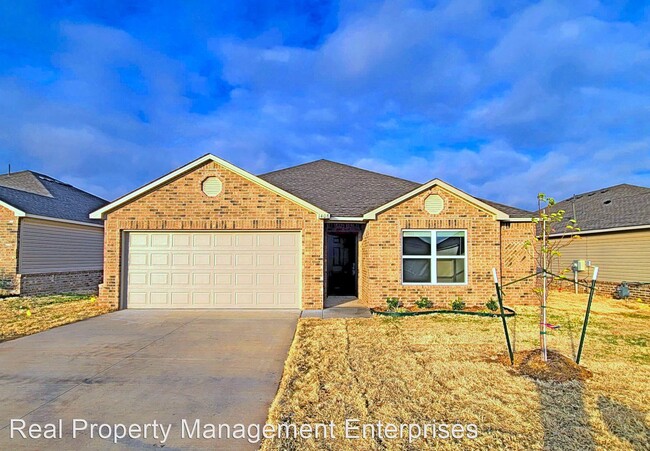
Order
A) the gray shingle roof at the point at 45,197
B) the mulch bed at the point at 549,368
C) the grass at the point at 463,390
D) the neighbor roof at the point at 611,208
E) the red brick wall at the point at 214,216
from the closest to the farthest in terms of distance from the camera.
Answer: the grass at the point at 463,390 → the mulch bed at the point at 549,368 → the red brick wall at the point at 214,216 → the neighbor roof at the point at 611,208 → the gray shingle roof at the point at 45,197

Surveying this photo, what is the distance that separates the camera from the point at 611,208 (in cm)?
1808

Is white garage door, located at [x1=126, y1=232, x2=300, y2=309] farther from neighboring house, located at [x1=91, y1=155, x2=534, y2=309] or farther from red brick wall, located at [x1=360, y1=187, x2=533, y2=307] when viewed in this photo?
red brick wall, located at [x1=360, y1=187, x2=533, y2=307]

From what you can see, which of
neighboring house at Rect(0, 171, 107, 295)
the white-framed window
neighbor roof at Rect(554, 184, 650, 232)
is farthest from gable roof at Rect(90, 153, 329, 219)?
neighbor roof at Rect(554, 184, 650, 232)

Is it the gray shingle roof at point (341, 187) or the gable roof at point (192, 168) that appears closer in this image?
the gable roof at point (192, 168)

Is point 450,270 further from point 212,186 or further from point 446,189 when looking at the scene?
point 212,186

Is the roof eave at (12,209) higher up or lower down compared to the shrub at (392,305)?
higher up

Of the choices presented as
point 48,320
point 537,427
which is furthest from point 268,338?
point 48,320

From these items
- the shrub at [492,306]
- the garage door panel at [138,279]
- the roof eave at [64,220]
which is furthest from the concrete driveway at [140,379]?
the roof eave at [64,220]

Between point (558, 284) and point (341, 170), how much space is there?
11.1 meters

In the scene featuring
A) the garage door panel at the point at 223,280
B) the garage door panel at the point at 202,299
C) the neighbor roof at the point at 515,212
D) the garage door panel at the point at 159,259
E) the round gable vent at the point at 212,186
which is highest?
the round gable vent at the point at 212,186

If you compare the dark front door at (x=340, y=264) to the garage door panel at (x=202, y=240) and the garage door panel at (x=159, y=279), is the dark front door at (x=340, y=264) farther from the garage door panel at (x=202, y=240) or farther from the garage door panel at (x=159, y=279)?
the garage door panel at (x=159, y=279)

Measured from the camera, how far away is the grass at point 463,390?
12.9 feet

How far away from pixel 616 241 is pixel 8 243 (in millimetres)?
22571

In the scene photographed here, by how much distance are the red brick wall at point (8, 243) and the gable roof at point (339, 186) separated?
9300 millimetres
